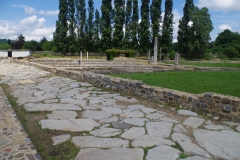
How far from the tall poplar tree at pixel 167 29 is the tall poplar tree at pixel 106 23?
9774mm

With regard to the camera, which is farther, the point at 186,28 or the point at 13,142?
the point at 186,28

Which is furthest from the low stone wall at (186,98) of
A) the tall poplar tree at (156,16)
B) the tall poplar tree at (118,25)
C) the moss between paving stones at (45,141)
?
the tall poplar tree at (156,16)

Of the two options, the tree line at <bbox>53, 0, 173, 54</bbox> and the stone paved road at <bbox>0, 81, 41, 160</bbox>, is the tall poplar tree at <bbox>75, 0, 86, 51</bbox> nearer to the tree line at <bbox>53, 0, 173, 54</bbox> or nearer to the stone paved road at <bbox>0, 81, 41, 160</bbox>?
the tree line at <bbox>53, 0, 173, 54</bbox>

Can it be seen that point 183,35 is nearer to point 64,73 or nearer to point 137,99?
point 64,73

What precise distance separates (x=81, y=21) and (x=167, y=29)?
1614 cm

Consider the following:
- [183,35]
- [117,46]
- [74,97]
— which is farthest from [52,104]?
[183,35]

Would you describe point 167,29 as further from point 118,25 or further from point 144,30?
point 118,25

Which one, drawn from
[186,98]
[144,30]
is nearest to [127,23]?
[144,30]

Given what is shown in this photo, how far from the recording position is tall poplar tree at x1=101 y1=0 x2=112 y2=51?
133 ft

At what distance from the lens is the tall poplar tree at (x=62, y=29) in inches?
1587

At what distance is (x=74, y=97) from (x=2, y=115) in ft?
6.72

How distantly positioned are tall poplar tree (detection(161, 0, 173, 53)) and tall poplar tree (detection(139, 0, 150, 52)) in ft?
9.17

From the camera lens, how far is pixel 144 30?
3981 centimetres

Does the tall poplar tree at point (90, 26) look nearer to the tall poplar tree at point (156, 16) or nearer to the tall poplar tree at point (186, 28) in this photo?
the tall poplar tree at point (156, 16)
